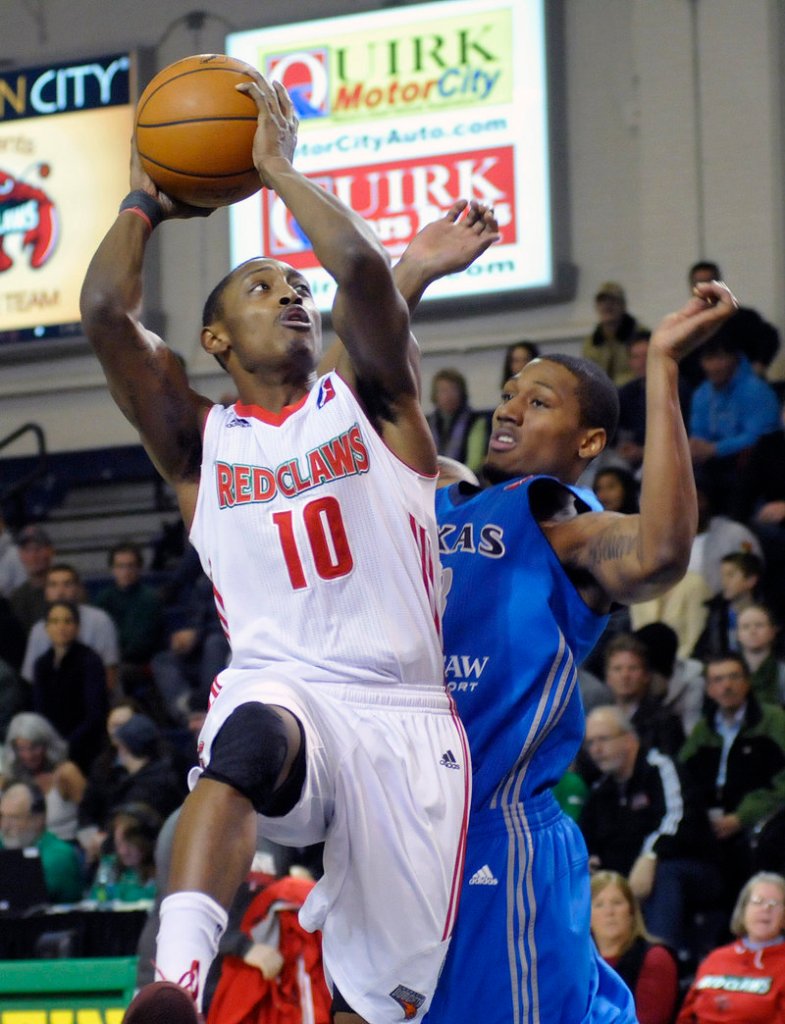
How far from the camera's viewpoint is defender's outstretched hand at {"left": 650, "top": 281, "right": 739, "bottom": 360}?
153 inches

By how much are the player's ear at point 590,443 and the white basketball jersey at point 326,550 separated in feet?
1.83

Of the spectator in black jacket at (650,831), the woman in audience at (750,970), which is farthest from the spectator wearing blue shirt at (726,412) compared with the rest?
the woman in audience at (750,970)

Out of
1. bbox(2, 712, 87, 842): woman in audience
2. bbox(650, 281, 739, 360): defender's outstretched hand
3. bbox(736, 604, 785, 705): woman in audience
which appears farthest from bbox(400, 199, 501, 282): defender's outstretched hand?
bbox(2, 712, 87, 842): woman in audience

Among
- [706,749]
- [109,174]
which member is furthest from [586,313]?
[706,749]

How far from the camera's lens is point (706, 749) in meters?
8.12

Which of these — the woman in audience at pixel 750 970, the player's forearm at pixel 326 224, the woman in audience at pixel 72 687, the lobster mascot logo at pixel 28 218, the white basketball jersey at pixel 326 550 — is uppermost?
the lobster mascot logo at pixel 28 218

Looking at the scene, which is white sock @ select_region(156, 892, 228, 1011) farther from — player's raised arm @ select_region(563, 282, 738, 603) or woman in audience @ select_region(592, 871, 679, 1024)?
woman in audience @ select_region(592, 871, 679, 1024)

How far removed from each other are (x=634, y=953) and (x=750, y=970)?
1.50 ft

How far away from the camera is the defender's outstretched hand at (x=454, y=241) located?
437cm

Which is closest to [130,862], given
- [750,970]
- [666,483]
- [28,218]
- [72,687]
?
[72,687]

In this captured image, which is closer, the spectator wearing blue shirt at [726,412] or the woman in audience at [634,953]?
the woman in audience at [634,953]

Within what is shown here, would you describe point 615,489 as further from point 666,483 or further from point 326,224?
point 326,224

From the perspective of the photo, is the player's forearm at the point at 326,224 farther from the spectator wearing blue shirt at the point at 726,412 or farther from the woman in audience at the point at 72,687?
the woman in audience at the point at 72,687

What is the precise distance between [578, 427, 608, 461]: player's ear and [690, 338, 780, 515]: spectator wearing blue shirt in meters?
6.16
